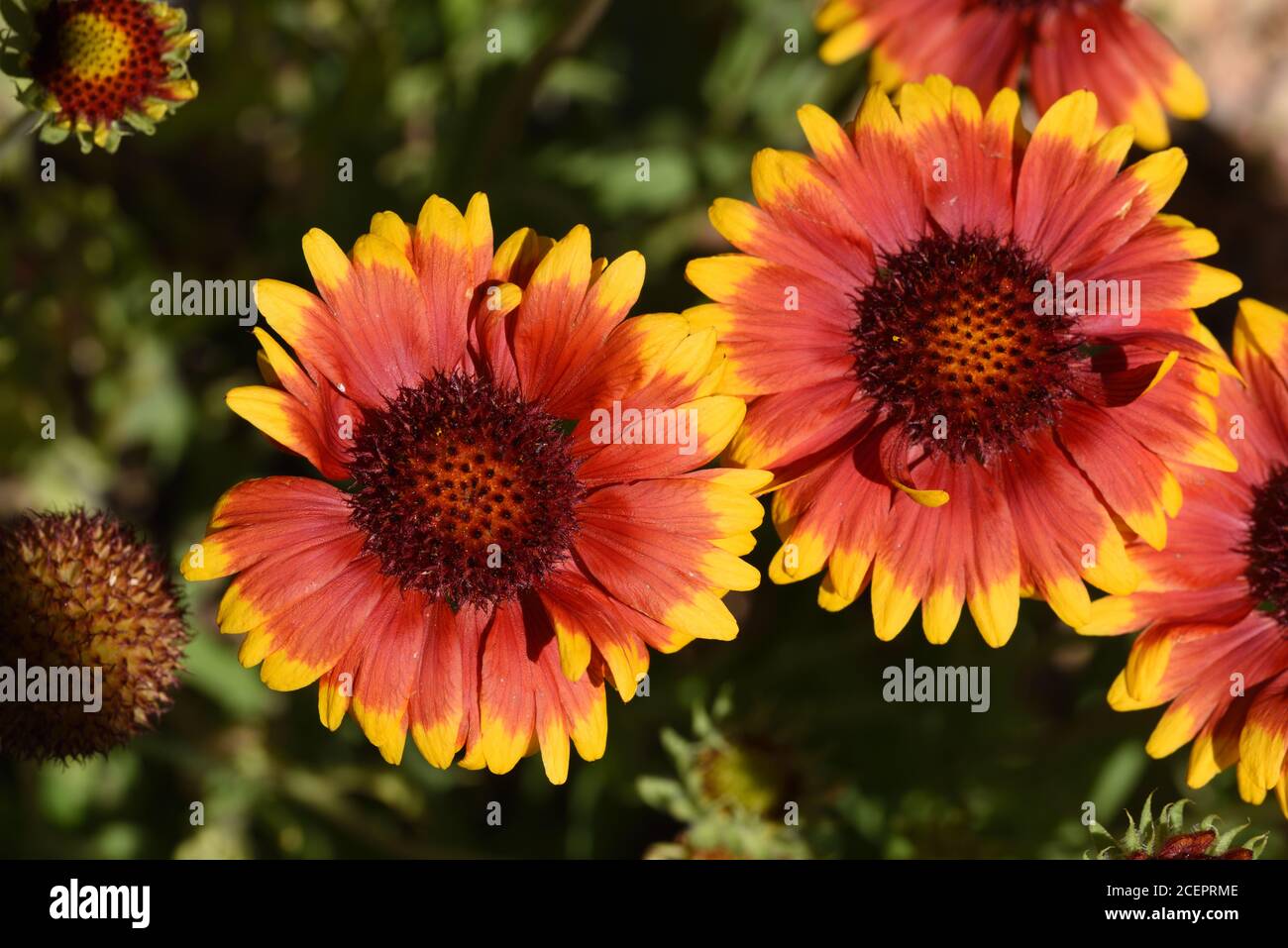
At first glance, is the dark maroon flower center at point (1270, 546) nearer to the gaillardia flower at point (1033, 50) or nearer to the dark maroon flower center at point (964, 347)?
the dark maroon flower center at point (964, 347)

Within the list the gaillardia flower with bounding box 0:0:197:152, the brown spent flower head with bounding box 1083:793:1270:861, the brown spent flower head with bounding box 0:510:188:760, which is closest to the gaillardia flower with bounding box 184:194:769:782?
the brown spent flower head with bounding box 0:510:188:760

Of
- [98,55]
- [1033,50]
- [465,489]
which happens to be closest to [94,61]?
[98,55]

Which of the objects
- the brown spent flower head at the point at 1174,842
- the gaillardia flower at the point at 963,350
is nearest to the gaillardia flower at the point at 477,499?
the gaillardia flower at the point at 963,350

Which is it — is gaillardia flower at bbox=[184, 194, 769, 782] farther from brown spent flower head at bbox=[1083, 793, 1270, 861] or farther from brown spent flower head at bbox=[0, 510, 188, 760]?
brown spent flower head at bbox=[1083, 793, 1270, 861]

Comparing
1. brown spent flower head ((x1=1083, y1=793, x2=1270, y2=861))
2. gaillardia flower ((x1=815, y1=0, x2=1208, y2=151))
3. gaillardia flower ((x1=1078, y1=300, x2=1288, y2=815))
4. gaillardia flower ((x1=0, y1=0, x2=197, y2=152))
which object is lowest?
brown spent flower head ((x1=1083, y1=793, x2=1270, y2=861))
